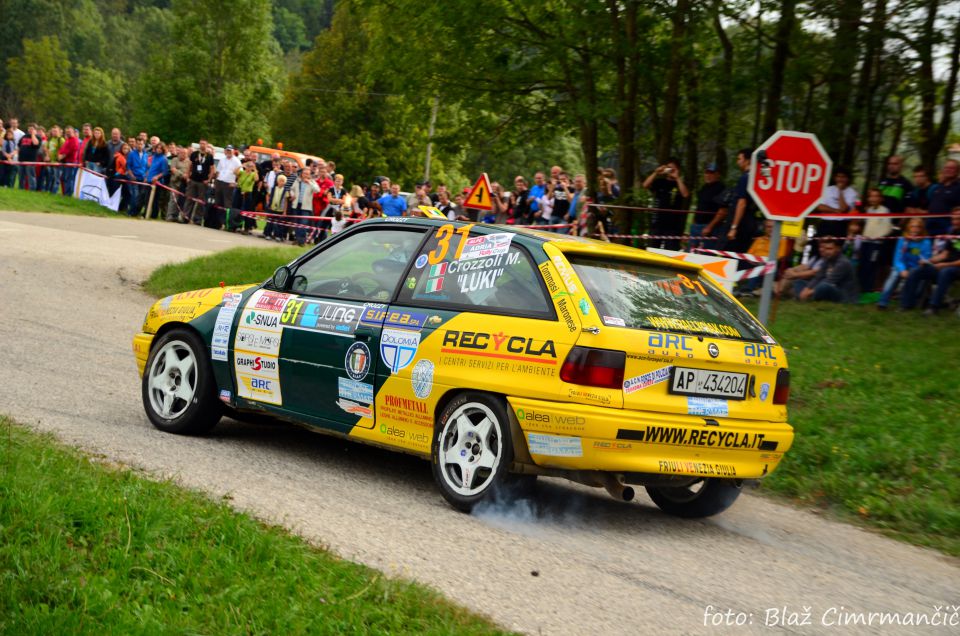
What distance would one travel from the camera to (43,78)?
94938 millimetres


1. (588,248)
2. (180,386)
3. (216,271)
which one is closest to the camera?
(588,248)

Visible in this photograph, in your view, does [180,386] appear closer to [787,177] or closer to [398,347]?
[398,347]

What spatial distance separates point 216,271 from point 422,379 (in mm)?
11911

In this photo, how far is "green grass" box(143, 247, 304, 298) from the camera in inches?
673

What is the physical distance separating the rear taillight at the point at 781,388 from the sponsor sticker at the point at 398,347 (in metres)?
2.09

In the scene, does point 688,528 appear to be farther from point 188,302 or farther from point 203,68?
point 203,68

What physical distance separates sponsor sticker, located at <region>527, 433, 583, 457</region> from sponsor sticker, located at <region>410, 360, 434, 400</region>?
79 cm

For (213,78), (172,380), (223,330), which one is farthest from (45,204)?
(213,78)

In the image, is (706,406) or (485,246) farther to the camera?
(485,246)

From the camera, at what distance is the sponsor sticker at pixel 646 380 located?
6.02 m

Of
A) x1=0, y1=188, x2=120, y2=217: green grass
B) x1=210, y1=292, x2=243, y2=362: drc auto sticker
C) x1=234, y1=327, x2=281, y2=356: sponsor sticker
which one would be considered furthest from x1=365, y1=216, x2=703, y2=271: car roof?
x1=0, y1=188, x2=120, y2=217: green grass

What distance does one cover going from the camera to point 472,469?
6.37m

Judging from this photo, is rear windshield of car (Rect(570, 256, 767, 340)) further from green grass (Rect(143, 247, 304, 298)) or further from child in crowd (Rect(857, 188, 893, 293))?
green grass (Rect(143, 247, 304, 298))

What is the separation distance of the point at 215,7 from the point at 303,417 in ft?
229
